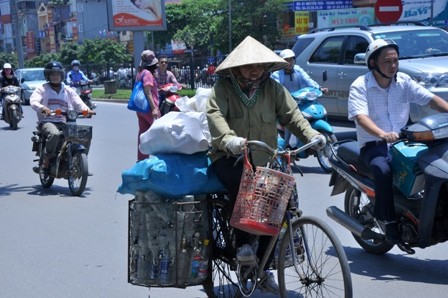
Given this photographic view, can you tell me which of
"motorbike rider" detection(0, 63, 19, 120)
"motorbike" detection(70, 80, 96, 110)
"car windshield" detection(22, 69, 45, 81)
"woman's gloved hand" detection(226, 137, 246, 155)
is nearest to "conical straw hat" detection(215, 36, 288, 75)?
"woman's gloved hand" detection(226, 137, 246, 155)

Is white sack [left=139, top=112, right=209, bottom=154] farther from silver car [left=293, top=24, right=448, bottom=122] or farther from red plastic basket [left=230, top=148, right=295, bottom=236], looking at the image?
silver car [left=293, top=24, right=448, bottom=122]

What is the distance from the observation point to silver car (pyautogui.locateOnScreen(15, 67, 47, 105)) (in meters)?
33.0

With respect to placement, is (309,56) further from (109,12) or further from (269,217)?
(109,12)

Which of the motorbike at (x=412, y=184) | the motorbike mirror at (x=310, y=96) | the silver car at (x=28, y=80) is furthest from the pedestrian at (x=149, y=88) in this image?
the silver car at (x=28, y=80)

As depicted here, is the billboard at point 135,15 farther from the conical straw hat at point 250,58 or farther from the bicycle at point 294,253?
the bicycle at point 294,253

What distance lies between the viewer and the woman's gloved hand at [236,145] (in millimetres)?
4684

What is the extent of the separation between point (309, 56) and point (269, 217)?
12170mm

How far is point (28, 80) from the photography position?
3419 cm

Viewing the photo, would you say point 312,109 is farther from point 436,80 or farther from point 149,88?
point 436,80

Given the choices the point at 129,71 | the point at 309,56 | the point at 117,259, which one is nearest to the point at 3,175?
the point at 117,259

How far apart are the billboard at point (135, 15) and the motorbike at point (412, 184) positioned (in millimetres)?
29106

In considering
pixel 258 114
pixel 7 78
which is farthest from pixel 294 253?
pixel 7 78

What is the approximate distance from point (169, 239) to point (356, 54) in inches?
379

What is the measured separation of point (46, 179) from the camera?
430 inches
